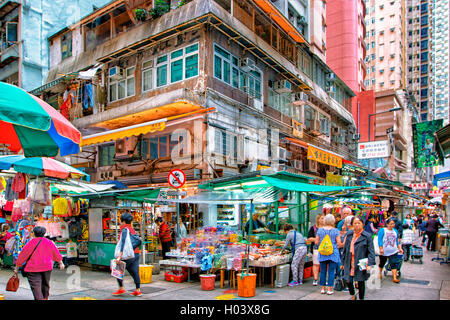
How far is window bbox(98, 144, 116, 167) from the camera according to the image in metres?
22.0

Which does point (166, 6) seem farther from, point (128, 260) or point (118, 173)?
point (128, 260)

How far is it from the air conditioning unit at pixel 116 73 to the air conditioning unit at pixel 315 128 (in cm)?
1421

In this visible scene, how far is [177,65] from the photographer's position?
60.6ft

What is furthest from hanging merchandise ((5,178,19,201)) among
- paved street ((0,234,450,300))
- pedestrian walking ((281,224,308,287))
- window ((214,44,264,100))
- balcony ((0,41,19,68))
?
balcony ((0,41,19,68))

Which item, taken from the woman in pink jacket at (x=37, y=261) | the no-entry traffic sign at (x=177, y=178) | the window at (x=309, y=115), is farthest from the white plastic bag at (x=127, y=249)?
the window at (x=309, y=115)

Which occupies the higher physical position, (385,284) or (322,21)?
(322,21)

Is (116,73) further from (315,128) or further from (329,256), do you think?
(329,256)

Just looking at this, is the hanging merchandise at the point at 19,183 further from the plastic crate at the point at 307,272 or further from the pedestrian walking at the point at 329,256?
the plastic crate at the point at 307,272

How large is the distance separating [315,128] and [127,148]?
14839 millimetres

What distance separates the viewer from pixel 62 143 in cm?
660

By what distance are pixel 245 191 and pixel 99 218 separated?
528 cm

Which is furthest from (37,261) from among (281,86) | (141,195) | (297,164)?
(297,164)

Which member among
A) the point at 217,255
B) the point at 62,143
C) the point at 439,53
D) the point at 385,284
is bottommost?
the point at 385,284

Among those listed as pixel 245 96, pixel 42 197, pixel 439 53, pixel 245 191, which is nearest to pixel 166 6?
pixel 245 96
